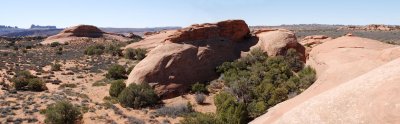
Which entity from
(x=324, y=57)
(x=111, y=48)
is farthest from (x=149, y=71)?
(x=111, y=48)

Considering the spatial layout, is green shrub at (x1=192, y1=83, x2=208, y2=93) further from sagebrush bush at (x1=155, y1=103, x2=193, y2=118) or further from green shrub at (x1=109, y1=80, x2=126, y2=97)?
green shrub at (x1=109, y1=80, x2=126, y2=97)

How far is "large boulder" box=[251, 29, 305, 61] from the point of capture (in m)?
30.6

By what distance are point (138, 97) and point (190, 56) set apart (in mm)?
6766

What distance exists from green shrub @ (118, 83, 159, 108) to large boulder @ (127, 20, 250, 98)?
127 cm

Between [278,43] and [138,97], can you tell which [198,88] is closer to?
[138,97]

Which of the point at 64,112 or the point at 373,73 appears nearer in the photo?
the point at 373,73

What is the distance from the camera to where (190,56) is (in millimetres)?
27422

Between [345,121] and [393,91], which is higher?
[393,91]

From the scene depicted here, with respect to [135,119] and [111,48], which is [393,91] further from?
[111,48]

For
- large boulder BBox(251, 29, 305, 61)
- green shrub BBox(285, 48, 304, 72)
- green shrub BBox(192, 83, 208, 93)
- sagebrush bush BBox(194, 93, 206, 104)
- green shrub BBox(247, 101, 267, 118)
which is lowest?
sagebrush bush BBox(194, 93, 206, 104)

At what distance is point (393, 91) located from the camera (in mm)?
5840

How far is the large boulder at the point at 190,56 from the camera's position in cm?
2481

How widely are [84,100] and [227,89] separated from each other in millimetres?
9042

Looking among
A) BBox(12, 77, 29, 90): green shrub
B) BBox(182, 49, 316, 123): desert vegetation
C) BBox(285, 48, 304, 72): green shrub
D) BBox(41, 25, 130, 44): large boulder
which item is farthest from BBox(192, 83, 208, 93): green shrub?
BBox(41, 25, 130, 44): large boulder
